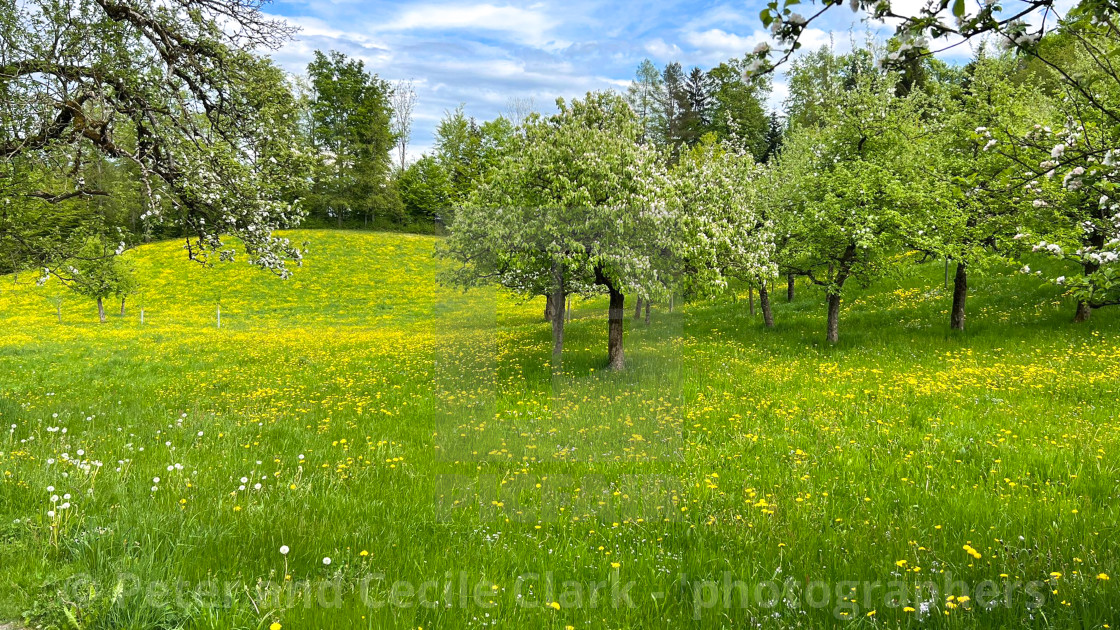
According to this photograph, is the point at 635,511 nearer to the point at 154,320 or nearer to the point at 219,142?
the point at 219,142

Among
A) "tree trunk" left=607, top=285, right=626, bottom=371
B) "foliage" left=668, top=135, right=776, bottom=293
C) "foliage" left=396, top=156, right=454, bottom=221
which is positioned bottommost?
"tree trunk" left=607, top=285, right=626, bottom=371

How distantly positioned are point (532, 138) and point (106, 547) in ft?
42.6

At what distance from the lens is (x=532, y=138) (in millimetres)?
A: 15039

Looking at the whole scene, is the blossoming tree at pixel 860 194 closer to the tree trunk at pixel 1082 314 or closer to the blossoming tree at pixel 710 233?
the blossoming tree at pixel 710 233

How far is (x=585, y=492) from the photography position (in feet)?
22.4

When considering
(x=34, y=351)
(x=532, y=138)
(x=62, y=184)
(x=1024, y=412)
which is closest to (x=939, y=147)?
(x=1024, y=412)

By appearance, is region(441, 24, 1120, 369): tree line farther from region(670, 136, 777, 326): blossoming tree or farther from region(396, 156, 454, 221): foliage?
region(396, 156, 454, 221): foliage

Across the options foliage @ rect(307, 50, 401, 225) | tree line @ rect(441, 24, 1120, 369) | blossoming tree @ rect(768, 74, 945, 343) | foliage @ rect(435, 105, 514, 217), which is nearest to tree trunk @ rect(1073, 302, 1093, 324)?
tree line @ rect(441, 24, 1120, 369)

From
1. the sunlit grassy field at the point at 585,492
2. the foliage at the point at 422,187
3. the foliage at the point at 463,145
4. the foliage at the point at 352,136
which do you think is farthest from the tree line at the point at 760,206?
the foliage at the point at 352,136

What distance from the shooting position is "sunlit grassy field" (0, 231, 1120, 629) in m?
4.12

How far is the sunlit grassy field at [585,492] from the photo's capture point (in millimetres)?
4117

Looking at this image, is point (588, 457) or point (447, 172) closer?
point (588, 457)

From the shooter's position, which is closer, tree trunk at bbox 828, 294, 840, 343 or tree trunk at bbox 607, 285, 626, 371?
tree trunk at bbox 607, 285, 626, 371

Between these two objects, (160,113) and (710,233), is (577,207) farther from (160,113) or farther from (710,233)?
(160,113)
